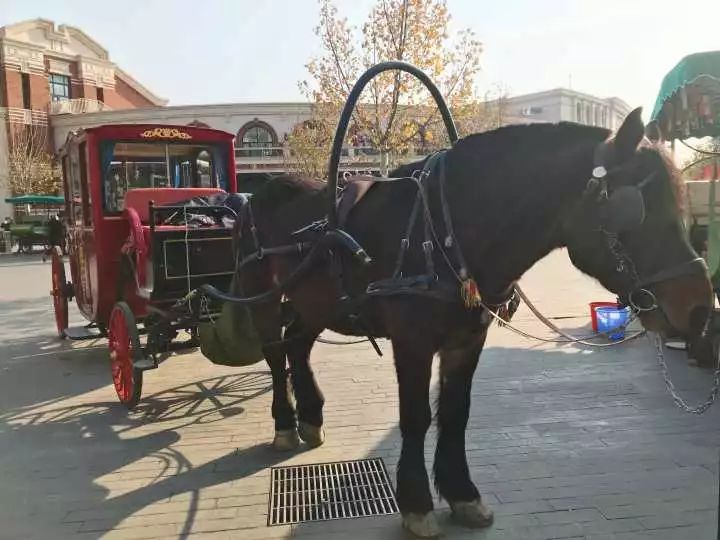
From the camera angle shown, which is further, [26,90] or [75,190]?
[26,90]

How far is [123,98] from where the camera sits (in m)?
44.0

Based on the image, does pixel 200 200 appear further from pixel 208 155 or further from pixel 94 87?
pixel 94 87

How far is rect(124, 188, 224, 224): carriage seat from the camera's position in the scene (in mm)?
5793

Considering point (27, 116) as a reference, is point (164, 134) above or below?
below

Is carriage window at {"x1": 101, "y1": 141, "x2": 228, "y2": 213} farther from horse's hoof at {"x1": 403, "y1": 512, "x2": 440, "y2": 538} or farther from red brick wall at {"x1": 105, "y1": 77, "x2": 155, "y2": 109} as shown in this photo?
red brick wall at {"x1": 105, "y1": 77, "x2": 155, "y2": 109}

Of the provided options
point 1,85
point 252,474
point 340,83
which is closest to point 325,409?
point 252,474

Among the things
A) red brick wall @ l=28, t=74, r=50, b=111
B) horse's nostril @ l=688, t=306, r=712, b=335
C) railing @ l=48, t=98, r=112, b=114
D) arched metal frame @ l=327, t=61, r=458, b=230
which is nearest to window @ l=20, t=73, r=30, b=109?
red brick wall @ l=28, t=74, r=50, b=111

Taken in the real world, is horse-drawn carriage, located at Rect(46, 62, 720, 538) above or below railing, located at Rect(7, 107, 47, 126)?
below

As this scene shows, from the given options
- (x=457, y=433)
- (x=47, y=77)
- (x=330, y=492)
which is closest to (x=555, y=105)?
(x=47, y=77)

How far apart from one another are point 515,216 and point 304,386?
2.34 metres

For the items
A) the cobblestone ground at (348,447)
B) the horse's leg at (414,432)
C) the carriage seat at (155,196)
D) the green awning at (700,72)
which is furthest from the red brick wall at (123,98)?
the horse's leg at (414,432)

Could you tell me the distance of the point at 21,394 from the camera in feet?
18.8

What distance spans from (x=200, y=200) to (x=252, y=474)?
2889mm

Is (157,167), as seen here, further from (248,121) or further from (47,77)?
(47,77)
